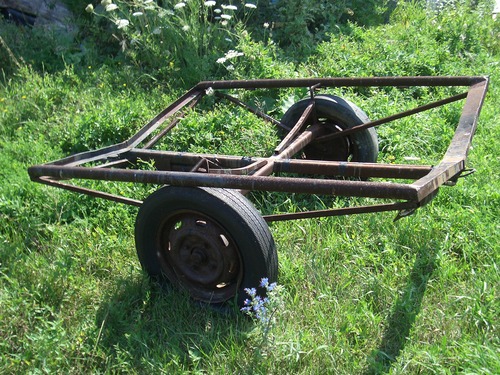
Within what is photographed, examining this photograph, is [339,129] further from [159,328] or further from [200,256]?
[159,328]

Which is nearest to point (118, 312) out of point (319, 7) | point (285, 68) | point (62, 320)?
point (62, 320)

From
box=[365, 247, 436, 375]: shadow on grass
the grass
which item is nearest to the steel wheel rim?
the grass

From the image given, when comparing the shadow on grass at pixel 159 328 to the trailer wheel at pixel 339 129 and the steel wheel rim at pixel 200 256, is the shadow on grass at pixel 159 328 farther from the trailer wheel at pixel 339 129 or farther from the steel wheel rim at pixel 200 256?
the trailer wheel at pixel 339 129

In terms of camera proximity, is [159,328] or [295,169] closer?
[159,328]

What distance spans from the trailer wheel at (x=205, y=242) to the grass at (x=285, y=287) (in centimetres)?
13

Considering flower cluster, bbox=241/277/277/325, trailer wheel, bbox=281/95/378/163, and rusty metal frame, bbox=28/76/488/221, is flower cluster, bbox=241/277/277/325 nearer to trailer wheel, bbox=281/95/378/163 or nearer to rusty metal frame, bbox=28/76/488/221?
rusty metal frame, bbox=28/76/488/221

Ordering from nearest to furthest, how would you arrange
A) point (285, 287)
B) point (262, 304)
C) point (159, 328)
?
point (262, 304), point (159, 328), point (285, 287)

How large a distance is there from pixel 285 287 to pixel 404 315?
2.29 feet

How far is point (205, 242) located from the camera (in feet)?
10.4

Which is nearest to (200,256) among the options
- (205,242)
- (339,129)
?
(205,242)

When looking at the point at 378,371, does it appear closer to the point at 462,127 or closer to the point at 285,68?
the point at 462,127

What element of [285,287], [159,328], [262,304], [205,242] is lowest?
[159,328]

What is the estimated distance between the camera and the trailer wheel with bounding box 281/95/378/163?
4.26 meters

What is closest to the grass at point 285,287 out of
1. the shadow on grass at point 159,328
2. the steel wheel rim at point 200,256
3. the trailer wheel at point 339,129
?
the shadow on grass at point 159,328
